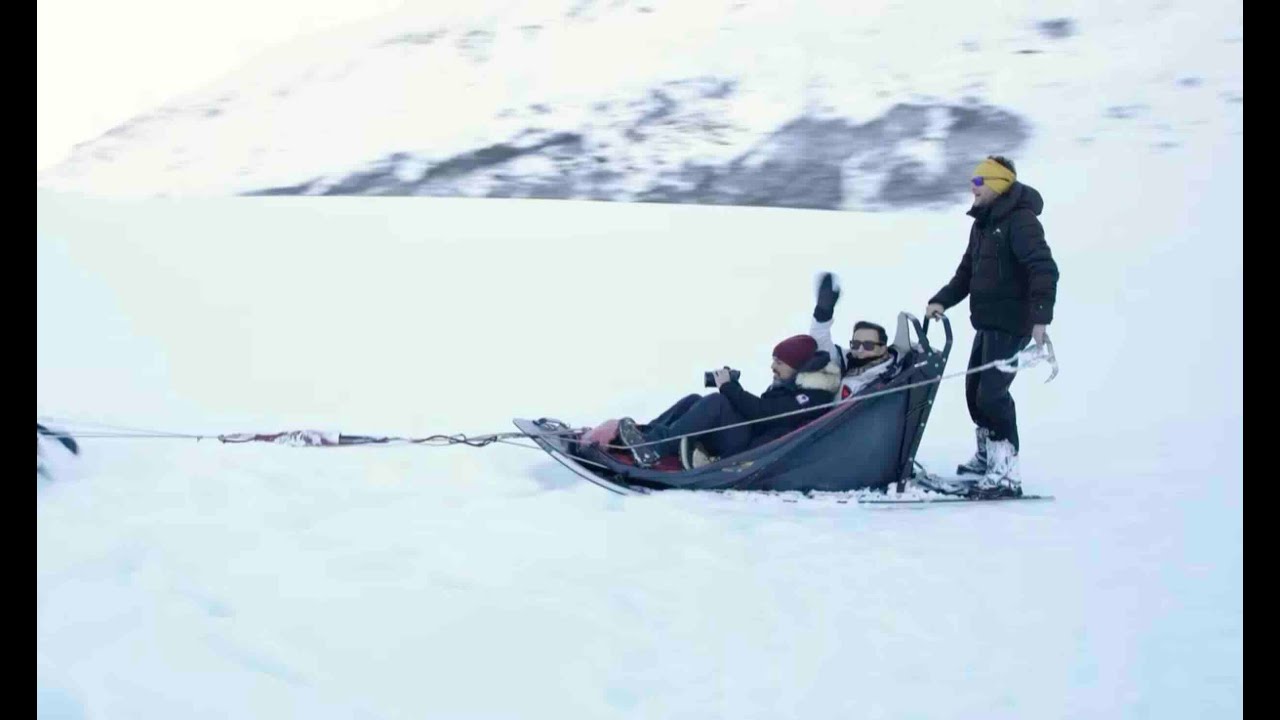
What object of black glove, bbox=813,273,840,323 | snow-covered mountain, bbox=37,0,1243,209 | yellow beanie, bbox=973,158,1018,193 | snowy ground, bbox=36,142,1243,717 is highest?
snow-covered mountain, bbox=37,0,1243,209

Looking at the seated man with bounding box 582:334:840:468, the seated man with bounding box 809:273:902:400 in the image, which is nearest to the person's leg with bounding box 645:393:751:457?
the seated man with bounding box 582:334:840:468

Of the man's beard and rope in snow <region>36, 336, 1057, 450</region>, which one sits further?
the man's beard

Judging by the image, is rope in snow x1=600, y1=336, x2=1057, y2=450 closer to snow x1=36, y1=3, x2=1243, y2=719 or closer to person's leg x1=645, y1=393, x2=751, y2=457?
person's leg x1=645, y1=393, x2=751, y2=457

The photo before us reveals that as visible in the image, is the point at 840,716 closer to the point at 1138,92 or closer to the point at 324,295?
the point at 324,295

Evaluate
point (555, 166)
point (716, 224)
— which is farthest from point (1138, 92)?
point (555, 166)

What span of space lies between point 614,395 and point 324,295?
8.03ft

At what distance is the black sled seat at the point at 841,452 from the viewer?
421cm

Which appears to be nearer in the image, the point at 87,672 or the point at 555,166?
the point at 87,672

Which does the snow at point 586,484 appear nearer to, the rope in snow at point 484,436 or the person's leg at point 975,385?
the rope in snow at point 484,436

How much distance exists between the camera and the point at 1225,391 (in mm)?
6008

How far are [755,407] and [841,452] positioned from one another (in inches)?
12.5

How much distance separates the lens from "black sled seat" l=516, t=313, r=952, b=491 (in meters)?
4.21

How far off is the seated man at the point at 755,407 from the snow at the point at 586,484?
0.63 ft

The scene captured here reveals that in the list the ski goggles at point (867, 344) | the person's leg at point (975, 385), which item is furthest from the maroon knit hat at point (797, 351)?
the person's leg at point (975, 385)
